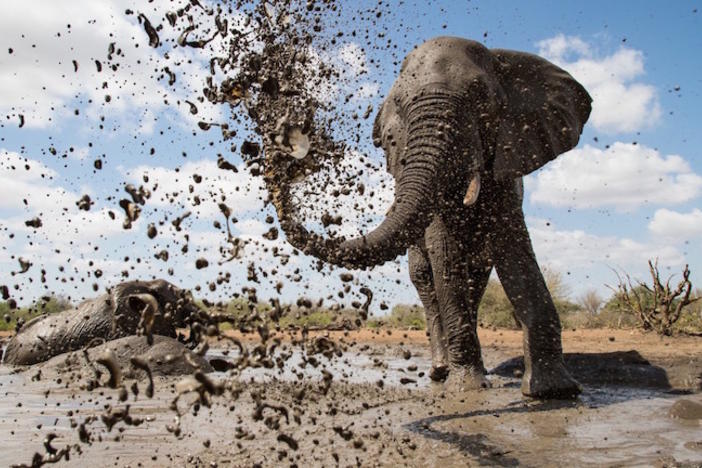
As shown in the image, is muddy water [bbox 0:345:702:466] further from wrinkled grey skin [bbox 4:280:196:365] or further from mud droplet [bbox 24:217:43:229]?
wrinkled grey skin [bbox 4:280:196:365]

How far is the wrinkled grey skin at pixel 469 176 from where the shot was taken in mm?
5480

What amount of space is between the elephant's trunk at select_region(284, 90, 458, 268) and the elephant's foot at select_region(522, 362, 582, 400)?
1.72 meters

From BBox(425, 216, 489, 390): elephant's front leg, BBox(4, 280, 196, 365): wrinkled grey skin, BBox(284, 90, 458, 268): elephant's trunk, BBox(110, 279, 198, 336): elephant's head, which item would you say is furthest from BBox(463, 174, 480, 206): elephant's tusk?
BBox(4, 280, 196, 365): wrinkled grey skin

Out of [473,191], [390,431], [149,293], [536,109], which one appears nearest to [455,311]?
[473,191]

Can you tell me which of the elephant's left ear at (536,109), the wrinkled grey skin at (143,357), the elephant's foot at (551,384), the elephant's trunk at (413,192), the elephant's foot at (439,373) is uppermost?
the elephant's left ear at (536,109)

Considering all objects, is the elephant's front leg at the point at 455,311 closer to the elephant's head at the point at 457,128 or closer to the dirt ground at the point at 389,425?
the dirt ground at the point at 389,425

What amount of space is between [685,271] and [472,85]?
24.9ft

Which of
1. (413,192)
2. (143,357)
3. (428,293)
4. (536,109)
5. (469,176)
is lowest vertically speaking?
(143,357)

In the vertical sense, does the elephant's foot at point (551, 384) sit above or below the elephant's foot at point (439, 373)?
below

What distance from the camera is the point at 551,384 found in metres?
6.07

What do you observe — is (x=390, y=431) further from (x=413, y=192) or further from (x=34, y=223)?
(x=34, y=223)

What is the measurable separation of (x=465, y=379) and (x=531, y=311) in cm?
82

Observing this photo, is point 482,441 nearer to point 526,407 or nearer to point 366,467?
point 366,467

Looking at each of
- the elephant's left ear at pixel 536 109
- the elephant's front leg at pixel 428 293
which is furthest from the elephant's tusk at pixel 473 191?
the elephant's front leg at pixel 428 293
